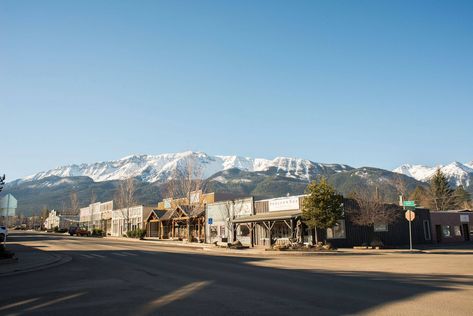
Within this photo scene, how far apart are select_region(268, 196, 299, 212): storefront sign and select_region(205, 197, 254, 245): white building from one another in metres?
3.32

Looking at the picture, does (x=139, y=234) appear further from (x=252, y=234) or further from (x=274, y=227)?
(x=274, y=227)

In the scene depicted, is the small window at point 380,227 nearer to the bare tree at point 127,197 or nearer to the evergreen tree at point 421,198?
the bare tree at point 127,197

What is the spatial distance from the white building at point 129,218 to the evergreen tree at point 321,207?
44089mm

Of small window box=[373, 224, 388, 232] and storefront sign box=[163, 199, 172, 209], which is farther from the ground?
storefront sign box=[163, 199, 172, 209]

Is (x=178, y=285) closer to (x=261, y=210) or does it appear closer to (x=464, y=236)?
(x=261, y=210)

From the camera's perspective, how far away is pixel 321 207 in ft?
111

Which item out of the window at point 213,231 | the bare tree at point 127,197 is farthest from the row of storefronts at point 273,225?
the bare tree at point 127,197

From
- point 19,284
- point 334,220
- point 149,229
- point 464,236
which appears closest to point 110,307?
point 19,284

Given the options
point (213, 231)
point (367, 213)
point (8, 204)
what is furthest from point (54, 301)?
point (213, 231)

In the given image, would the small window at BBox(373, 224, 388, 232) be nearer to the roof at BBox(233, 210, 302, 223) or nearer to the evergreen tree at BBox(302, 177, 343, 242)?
the evergreen tree at BBox(302, 177, 343, 242)

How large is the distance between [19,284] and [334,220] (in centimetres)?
2527

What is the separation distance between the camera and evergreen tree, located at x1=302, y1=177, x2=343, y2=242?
1328 inches

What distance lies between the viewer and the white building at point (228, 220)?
45.1 meters

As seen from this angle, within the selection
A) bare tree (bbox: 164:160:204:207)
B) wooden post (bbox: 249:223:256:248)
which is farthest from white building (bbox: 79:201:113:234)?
wooden post (bbox: 249:223:256:248)
